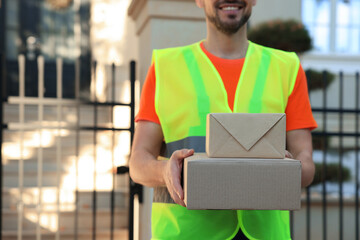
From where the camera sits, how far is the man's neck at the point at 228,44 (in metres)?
1.75

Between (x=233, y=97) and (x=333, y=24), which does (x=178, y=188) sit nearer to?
(x=233, y=97)

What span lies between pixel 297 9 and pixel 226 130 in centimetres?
852

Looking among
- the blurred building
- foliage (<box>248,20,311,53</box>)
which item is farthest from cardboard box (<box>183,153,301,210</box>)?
foliage (<box>248,20,311,53</box>)

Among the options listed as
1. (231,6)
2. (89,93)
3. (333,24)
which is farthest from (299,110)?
(333,24)

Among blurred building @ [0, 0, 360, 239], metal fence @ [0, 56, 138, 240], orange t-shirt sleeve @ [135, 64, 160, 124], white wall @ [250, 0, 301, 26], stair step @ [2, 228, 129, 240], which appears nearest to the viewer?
orange t-shirt sleeve @ [135, 64, 160, 124]

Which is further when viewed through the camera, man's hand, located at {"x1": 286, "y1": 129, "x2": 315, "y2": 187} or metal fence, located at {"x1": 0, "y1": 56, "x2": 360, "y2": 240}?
metal fence, located at {"x1": 0, "y1": 56, "x2": 360, "y2": 240}

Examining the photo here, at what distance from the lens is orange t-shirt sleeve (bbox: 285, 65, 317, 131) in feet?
5.45

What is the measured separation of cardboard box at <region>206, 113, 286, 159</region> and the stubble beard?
45 centimetres

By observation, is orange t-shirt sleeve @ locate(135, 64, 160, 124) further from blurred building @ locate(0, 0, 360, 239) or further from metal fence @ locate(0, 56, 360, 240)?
metal fence @ locate(0, 56, 360, 240)

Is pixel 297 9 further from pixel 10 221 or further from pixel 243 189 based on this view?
pixel 243 189

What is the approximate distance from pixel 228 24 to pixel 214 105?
257 mm

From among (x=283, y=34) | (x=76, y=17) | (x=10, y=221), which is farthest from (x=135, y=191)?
(x=76, y=17)

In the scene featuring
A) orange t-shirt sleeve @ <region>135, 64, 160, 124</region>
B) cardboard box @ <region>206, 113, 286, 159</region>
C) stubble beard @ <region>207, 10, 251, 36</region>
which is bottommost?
cardboard box @ <region>206, 113, 286, 159</region>

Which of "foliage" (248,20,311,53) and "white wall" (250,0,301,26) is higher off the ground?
"white wall" (250,0,301,26)
